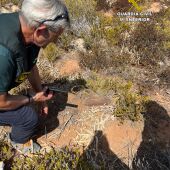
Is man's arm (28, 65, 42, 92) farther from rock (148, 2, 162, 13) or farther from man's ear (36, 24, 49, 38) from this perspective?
rock (148, 2, 162, 13)

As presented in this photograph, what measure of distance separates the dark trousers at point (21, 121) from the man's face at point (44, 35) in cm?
95

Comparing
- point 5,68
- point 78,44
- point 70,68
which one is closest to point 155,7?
point 78,44

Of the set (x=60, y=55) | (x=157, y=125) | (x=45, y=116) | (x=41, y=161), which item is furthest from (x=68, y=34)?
(x=41, y=161)

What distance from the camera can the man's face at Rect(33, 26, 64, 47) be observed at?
2.63 meters

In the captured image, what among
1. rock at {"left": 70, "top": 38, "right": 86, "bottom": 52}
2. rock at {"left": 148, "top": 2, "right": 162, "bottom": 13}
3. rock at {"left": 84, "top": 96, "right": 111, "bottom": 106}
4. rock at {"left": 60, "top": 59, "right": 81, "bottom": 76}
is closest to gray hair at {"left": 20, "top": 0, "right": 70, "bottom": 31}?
rock at {"left": 84, "top": 96, "right": 111, "bottom": 106}

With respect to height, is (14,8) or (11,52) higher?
(11,52)

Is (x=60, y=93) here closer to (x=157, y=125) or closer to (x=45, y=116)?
(x=45, y=116)

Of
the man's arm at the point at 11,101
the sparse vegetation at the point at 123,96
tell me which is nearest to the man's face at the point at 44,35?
the man's arm at the point at 11,101

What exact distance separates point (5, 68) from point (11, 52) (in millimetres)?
130

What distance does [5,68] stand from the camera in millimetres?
2719

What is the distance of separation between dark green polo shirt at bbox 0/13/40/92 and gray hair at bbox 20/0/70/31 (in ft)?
0.73

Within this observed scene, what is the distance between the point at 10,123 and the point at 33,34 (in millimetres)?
1189

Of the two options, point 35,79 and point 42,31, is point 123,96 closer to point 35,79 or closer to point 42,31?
point 35,79

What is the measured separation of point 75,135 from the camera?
3996 mm
